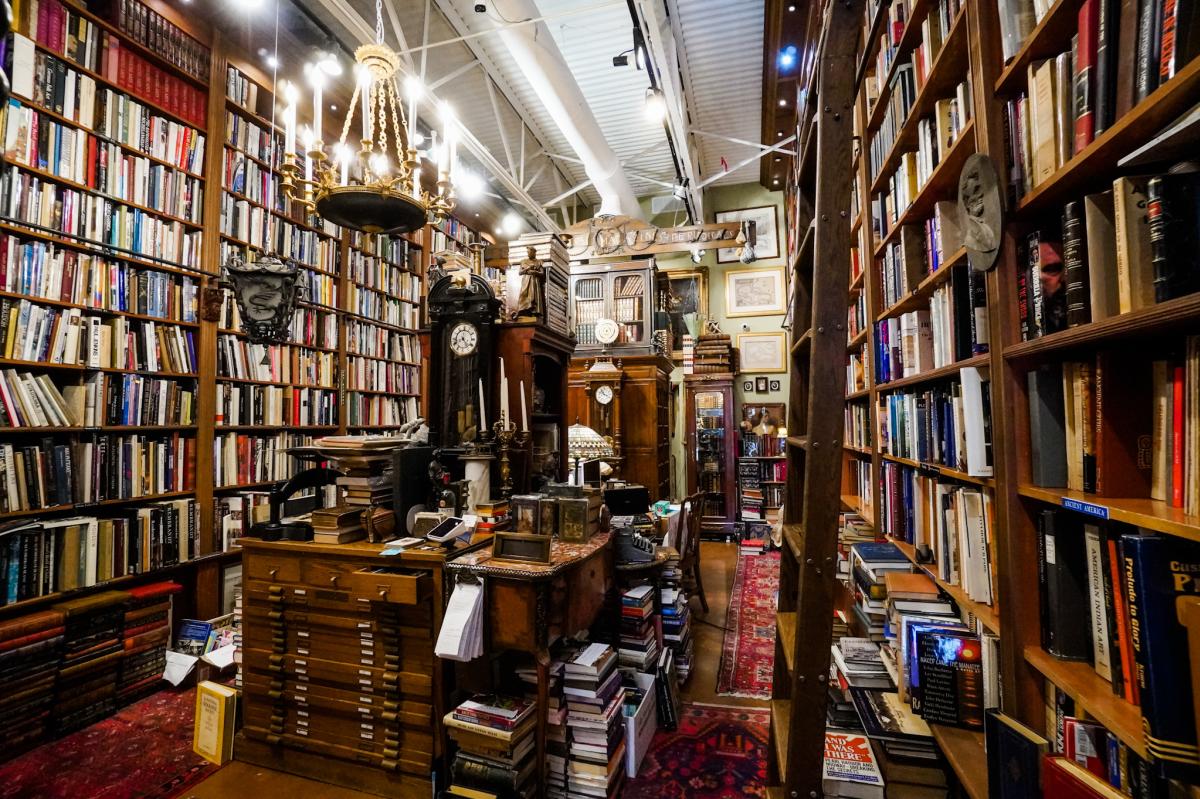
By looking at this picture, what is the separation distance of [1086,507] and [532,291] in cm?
266

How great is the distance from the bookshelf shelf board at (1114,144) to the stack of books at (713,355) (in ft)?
19.5

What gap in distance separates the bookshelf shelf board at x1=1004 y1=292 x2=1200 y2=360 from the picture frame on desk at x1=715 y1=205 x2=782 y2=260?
6929 mm

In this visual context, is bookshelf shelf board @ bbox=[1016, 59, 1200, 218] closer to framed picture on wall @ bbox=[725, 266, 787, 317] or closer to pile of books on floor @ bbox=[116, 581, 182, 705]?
pile of books on floor @ bbox=[116, 581, 182, 705]

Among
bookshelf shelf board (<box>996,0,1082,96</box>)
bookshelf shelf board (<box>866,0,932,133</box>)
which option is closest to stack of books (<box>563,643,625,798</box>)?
bookshelf shelf board (<box>996,0,1082,96</box>)

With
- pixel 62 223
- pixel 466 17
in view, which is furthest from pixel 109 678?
pixel 466 17

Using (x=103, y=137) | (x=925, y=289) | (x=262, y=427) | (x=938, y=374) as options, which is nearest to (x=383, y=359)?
(x=262, y=427)

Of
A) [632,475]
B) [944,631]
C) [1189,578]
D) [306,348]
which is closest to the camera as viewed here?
[1189,578]

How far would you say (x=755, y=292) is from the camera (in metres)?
7.66

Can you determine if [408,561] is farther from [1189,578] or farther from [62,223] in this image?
[62,223]

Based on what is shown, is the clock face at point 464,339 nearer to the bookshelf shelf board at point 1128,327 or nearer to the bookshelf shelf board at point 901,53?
the bookshelf shelf board at point 901,53

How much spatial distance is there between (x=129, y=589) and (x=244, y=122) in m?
3.11

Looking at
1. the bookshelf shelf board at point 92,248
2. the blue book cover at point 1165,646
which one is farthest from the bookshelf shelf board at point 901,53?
the bookshelf shelf board at point 92,248

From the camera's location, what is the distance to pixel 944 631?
4.51ft

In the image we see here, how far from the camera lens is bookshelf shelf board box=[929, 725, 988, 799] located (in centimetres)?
114
